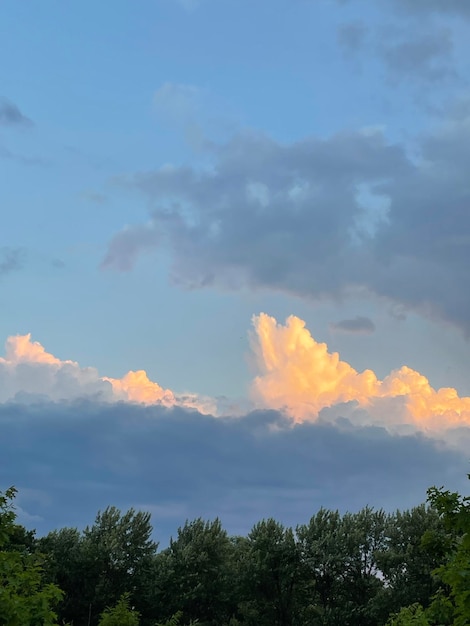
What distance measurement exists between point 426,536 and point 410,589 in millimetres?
45638

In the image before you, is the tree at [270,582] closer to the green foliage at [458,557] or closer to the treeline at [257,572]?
the treeline at [257,572]

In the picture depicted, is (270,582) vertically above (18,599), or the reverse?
(270,582)

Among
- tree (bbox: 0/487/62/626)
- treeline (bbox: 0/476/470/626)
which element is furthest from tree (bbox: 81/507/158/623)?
tree (bbox: 0/487/62/626)

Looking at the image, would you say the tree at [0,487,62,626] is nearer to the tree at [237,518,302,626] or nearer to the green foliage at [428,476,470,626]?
the green foliage at [428,476,470,626]

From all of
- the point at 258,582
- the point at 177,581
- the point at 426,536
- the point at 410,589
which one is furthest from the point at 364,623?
the point at 426,536

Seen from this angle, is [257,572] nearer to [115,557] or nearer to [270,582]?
[270,582]

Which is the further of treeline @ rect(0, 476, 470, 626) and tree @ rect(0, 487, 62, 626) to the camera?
treeline @ rect(0, 476, 470, 626)

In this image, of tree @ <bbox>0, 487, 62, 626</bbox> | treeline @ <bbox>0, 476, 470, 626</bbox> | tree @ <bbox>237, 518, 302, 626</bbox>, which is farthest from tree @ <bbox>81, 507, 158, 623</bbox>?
tree @ <bbox>0, 487, 62, 626</bbox>

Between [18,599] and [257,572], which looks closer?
[18,599]

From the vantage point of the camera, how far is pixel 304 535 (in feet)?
226

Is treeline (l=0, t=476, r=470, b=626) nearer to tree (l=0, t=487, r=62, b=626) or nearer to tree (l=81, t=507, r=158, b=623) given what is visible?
tree (l=81, t=507, r=158, b=623)

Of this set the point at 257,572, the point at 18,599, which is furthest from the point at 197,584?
the point at 18,599

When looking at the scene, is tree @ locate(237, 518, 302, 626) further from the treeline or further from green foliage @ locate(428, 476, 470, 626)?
green foliage @ locate(428, 476, 470, 626)

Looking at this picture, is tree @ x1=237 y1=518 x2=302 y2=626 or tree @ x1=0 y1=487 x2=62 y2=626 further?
tree @ x1=237 y1=518 x2=302 y2=626
